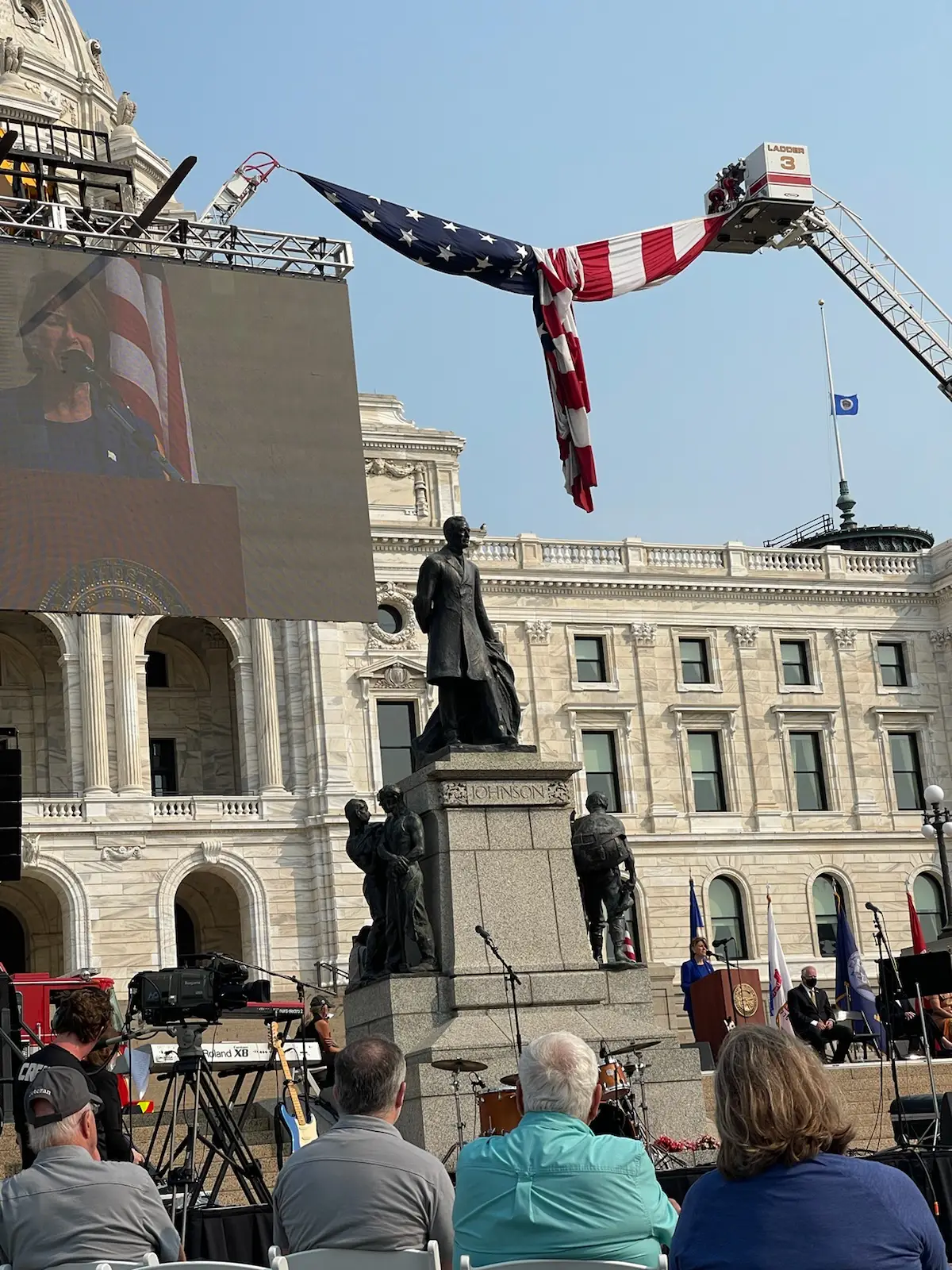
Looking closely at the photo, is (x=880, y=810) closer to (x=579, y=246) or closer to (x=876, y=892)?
(x=876, y=892)

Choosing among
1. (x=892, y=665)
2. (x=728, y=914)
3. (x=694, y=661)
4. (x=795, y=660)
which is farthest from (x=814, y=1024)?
(x=892, y=665)

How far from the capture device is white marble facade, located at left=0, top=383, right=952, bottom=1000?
45812 mm

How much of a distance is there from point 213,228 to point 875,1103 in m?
13.7

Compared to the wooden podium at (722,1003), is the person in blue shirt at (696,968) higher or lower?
higher

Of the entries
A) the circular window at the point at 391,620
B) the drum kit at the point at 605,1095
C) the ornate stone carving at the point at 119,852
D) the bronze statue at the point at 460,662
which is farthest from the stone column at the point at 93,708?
the drum kit at the point at 605,1095

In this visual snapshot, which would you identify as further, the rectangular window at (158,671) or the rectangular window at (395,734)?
the rectangular window at (158,671)

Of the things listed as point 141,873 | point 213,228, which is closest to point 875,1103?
point 213,228

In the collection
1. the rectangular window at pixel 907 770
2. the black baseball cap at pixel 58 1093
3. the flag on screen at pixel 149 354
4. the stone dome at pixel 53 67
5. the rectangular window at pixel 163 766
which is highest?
the stone dome at pixel 53 67

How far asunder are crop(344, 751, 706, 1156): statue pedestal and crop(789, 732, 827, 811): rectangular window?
128 ft

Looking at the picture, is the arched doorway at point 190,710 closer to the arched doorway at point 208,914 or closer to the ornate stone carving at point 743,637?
the arched doorway at point 208,914

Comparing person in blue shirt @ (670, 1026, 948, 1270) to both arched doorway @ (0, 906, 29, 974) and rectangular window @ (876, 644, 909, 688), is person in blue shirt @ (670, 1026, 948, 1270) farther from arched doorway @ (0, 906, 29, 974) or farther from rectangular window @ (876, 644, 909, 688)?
rectangular window @ (876, 644, 909, 688)

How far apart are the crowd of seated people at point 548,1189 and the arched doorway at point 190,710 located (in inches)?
1695

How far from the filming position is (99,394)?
2216 centimetres

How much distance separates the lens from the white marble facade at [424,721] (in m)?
45.8
